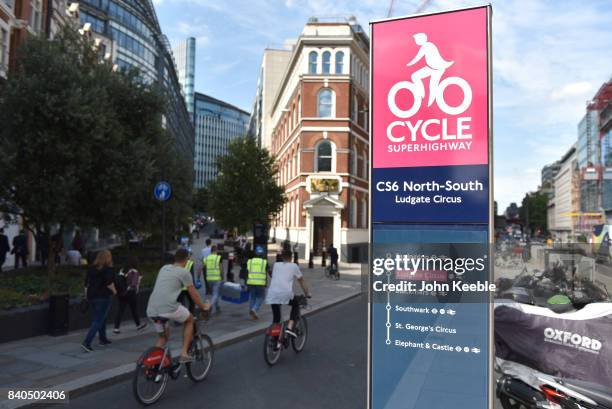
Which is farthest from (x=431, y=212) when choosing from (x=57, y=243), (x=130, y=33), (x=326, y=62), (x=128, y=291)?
(x=130, y=33)

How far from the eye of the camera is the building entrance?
34594 millimetres

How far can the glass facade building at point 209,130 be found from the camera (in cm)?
16638

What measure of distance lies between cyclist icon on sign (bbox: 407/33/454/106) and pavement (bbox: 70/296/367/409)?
13.0 ft

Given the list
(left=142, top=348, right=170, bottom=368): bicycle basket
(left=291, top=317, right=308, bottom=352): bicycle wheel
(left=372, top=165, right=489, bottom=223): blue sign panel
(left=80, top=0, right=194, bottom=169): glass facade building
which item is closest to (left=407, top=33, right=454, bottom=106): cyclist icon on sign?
(left=372, top=165, right=489, bottom=223): blue sign panel

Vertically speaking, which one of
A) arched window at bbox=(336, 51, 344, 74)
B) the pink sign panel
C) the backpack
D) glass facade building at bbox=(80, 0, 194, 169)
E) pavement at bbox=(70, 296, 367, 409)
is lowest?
pavement at bbox=(70, 296, 367, 409)

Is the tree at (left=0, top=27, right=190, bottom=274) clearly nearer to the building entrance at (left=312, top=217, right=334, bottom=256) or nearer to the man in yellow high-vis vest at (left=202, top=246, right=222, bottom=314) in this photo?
the man in yellow high-vis vest at (left=202, top=246, right=222, bottom=314)

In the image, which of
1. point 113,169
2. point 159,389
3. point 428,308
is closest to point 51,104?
point 113,169

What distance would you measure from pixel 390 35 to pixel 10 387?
6.07 meters

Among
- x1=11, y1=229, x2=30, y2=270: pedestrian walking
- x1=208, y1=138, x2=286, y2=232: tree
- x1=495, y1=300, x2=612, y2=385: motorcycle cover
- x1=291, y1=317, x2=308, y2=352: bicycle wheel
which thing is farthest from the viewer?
x1=208, y1=138, x2=286, y2=232: tree

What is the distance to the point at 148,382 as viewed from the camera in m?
5.82

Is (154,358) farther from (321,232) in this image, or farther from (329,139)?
(329,139)

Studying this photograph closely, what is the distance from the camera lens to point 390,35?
3.74 m

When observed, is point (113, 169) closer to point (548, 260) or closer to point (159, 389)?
point (159, 389)

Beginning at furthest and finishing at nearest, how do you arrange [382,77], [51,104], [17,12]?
[17,12]
[51,104]
[382,77]
